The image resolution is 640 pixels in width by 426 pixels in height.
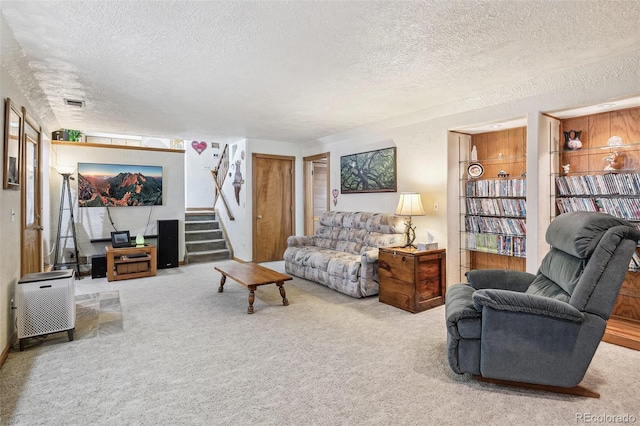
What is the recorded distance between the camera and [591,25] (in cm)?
239

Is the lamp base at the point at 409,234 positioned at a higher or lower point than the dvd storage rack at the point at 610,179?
lower

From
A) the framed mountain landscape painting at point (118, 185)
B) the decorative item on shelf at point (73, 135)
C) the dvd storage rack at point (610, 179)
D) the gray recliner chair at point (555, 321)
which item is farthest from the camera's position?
the decorative item on shelf at point (73, 135)

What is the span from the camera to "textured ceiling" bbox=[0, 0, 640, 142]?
7.24 ft

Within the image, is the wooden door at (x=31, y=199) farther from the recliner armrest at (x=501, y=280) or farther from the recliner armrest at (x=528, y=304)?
the recliner armrest at (x=501, y=280)

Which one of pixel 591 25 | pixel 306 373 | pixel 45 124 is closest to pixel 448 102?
pixel 591 25

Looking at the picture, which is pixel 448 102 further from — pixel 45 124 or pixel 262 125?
pixel 45 124

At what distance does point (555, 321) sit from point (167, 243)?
5824mm

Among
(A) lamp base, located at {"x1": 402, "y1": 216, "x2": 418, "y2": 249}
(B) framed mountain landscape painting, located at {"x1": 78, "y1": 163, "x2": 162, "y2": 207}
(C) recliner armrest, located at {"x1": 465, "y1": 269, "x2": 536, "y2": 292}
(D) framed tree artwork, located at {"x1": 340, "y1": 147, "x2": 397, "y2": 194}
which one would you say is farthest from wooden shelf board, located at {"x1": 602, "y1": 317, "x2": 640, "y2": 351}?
(B) framed mountain landscape painting, located at {"x1": 78, "y1": 163, "x2": 162, "y2": 207}

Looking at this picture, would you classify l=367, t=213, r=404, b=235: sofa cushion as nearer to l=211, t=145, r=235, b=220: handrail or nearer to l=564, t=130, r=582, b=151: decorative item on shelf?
l=564, t=130, r=582, b=151: decorative item on shelf

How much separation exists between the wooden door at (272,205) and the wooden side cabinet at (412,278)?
3.26 metres

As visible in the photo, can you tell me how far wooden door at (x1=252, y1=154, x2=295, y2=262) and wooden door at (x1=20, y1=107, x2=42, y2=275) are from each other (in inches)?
129

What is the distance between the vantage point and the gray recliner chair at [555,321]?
207 cm

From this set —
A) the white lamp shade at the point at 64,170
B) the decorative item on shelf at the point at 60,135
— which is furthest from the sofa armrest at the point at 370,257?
the decorative item on shelf at the point at 60,135

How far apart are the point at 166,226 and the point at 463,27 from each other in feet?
18.0
